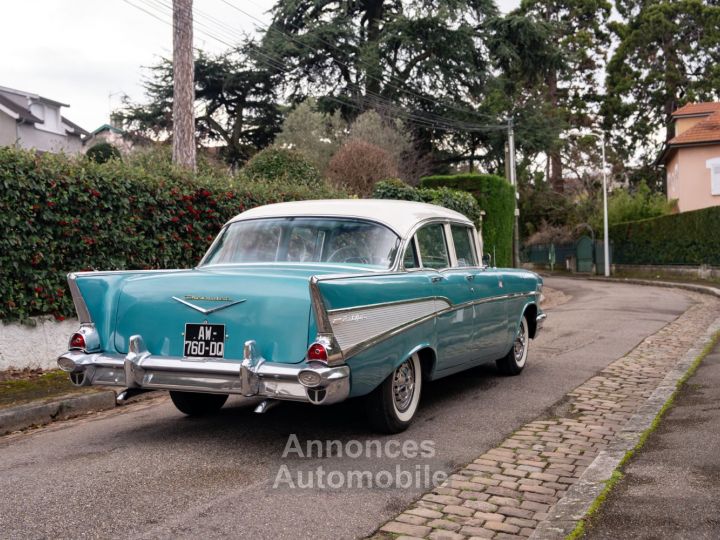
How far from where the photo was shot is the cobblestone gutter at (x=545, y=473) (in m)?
4.00

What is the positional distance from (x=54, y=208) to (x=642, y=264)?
34630 mm

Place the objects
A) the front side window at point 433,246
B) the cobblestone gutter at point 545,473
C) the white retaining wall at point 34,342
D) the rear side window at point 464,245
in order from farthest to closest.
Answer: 1. the white retaining wall at point 34,342
2. the rear side window at point 464,245
3. the front side window at point 433,246
4. the cobblestone gutter at point 545,473

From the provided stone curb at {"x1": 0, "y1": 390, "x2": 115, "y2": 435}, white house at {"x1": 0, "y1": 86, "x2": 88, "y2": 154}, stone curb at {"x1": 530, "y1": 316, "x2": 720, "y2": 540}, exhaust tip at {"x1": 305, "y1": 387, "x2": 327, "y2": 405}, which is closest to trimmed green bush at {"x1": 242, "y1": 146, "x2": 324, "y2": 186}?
stone curb at {"x1": 0, "y1": 390, "x2": 115, "y2": 435}

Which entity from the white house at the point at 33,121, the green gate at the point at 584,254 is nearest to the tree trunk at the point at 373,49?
the white house at the point at 33,121

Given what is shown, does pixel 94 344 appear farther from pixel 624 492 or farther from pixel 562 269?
pixel 562 269

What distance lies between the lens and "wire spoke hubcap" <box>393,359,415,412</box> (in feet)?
19.5

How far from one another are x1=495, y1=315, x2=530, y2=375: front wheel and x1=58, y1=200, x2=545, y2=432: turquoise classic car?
4.25 feet

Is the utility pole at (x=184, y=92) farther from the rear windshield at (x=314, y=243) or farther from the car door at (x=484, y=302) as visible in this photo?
the rear windshield at (x=314, y=243)

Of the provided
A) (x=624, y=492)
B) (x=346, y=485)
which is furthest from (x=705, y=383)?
(x=346, y=485)

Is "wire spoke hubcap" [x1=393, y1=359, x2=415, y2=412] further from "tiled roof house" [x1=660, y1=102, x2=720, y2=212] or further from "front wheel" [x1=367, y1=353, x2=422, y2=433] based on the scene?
"tiled roof house" [x1=660, y1=102, x2=720, y2=212]

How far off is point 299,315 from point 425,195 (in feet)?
43.0

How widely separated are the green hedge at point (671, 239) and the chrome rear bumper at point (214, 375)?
27724 millimetres

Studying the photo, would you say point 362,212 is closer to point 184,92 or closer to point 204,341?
point 204,341

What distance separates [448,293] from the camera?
6602 millimetres
